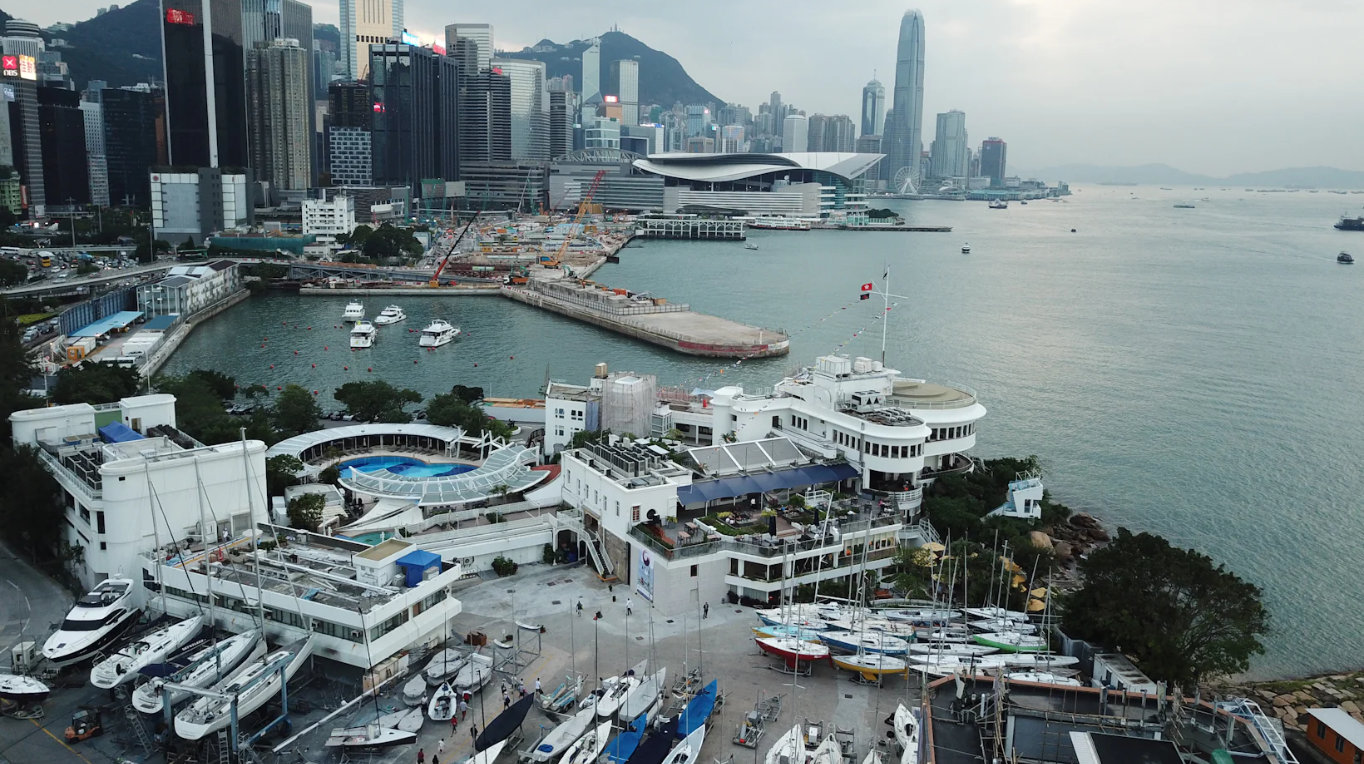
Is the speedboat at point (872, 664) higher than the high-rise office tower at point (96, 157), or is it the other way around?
the high-rise office tower at point (96, 157)

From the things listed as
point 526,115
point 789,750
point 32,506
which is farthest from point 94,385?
point 526,115

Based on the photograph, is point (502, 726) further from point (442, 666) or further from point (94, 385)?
point (94, 385)

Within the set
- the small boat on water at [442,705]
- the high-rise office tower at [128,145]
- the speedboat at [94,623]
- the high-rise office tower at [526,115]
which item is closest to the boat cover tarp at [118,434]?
the speedboat at [94,623]

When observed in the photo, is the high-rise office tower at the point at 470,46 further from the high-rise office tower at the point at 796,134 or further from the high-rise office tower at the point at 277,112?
the high-rise office tower at the point at 796,134

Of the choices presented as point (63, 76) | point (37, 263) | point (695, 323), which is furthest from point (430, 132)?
point (695, 323)

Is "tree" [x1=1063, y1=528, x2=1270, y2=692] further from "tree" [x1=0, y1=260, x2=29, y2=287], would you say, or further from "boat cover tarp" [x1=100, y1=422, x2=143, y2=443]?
"tree" [x1=0, y1=260, x2=29, y2=287]

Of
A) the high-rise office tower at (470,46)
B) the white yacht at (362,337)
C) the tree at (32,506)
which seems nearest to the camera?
the tree at (32,506)
